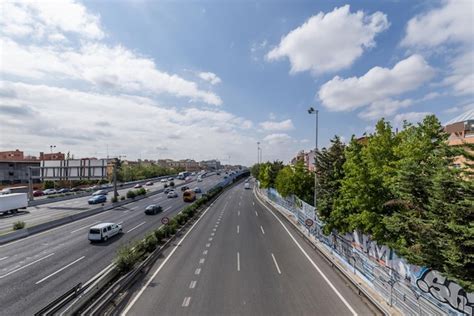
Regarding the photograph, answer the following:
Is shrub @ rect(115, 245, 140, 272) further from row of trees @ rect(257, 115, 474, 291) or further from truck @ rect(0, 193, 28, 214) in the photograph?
truck @ rect(0, 193, 28, 214)

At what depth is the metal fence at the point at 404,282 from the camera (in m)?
9.06

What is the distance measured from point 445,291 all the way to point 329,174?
14024 millimetres

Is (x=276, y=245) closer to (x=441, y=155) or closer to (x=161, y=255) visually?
(x=161, y=255)

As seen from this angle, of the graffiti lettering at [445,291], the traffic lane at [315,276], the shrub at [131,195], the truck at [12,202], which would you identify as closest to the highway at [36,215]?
the truck at [12,202]

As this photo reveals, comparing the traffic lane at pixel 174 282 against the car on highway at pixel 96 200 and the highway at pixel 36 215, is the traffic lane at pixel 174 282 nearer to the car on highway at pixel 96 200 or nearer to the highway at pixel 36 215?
the highway at pixel 36 215

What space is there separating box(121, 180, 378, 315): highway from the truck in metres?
30.6

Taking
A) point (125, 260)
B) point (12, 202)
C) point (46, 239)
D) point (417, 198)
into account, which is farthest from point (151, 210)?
point (417, 198)

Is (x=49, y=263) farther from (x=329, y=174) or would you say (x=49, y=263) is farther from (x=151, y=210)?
(x=329, y=174)

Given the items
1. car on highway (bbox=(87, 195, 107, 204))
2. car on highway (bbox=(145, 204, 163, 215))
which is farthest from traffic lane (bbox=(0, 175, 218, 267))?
car on highway (bbox=(87, 195, 107, 204))

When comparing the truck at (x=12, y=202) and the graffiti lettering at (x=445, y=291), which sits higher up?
the graffiti lettering at (x=445, y=291)

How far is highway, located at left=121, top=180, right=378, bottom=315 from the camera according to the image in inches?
434

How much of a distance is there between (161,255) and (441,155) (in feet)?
59.9

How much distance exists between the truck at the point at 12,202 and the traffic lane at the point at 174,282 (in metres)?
30.8

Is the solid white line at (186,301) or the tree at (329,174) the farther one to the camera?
the tree at (329,174)
